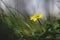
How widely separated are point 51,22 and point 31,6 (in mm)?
164

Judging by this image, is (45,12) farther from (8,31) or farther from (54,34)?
(8,31)

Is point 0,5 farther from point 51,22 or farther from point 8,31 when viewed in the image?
point 51,22

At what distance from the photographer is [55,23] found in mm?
1188

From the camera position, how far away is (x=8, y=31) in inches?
48.9

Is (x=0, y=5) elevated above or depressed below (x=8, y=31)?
above

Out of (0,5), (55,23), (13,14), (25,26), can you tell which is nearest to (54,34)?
(55,23)

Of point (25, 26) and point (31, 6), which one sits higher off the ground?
point (31, 6)

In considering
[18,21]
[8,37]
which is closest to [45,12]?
[18,21]

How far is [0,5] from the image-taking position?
4.06 feet

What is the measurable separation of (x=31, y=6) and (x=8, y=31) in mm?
220

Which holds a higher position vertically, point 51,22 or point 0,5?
point 0,5

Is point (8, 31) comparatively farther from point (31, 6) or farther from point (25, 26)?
point (31, 6)

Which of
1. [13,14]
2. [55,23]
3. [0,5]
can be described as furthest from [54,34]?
[0,5]

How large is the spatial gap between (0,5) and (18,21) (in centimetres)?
16
